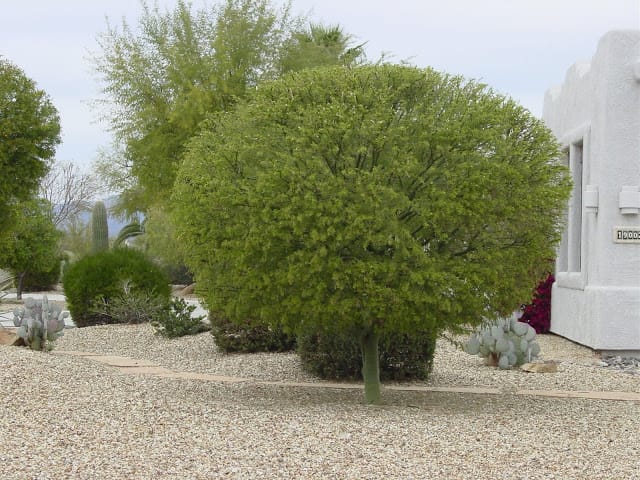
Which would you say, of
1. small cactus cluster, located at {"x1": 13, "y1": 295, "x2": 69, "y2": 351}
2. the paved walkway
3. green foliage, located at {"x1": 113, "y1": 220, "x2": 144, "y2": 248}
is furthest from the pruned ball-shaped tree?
green foliage, located at {"x1": 113, "y1": 220, "x2": 144, "y2": 248}

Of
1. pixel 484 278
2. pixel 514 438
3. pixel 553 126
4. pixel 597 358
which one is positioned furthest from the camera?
pixel 553 126

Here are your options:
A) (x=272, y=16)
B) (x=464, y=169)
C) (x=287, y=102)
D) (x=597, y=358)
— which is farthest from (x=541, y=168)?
(x=272, y=16)

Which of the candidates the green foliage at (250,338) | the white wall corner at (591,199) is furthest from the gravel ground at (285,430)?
the white wall corner at (591,199)

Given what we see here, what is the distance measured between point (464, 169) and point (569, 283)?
7338 millimetres

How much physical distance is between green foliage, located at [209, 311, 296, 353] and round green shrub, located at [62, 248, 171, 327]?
4495 mm

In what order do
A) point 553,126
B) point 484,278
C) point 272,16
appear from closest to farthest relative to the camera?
point 484,278 < point 553,126 < point 272,16

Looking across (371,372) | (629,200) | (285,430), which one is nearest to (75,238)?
(629,200)

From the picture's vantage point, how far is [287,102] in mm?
7859

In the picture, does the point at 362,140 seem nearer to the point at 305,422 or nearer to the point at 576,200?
the point at 305,422

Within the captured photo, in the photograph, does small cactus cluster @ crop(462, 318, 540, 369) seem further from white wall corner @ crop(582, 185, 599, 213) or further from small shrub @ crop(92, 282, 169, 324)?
small shrub @ crop(92, 282, 169, 324)

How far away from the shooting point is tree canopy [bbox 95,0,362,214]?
21.2 metres

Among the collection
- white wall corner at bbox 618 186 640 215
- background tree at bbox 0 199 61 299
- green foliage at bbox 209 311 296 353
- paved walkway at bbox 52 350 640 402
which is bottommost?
paved walkway at bbox 52 350 640 402

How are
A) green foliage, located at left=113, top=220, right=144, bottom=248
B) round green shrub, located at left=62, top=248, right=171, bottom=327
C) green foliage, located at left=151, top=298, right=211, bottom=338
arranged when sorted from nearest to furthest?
1. green foliage, located at left=151, top=298, right=211, bottom=338
2. round green shrub, located at left=62, top=248, right=171, bottom=327
3. green foliage, located at left=113, top=220, right=144, bottom=248

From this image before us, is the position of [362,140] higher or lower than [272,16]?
lower
